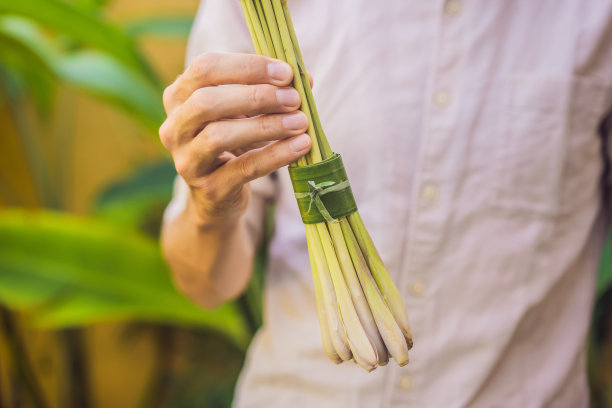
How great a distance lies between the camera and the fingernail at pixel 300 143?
26cm

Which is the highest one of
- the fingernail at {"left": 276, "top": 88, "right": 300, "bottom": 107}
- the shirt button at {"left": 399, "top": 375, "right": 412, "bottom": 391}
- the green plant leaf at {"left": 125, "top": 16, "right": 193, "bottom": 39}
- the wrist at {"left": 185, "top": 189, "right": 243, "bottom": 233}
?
the green plant leaf at {"left": 125, "top": 16, "right": 193, "bottom": 39}

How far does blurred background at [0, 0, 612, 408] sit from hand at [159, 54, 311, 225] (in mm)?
501

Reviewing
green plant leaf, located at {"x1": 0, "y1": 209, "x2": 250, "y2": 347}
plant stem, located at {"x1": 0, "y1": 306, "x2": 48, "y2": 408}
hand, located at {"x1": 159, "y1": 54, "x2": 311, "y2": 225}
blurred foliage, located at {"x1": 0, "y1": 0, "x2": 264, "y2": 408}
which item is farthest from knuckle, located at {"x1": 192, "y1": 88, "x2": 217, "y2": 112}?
plant stem, located at {"x1": 0, "y1": 306, "x2": 48, "y2": 408}

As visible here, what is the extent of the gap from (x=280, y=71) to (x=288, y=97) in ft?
0.04

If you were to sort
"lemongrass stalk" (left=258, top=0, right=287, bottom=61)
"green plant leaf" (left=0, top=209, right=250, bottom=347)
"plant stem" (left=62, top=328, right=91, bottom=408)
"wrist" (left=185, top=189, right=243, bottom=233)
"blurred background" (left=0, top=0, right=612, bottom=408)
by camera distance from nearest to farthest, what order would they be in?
"lemongrass stalk" (left=258, top=0, right=287, bottom=61) → "wrist" (left=185, top=189, right=243, bottom=233) → "blurred background" (left=0, top=0, right=612, bottom=408) → "green plant leaf" (left=0, top=209, right=250, bottom=347) → "plant stem" (left=62, top=328, right=91, bottom=408)

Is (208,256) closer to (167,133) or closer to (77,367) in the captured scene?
(167,133)

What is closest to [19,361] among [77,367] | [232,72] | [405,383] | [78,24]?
[77,367]

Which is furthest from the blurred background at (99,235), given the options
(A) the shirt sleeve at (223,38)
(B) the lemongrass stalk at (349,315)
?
(B) the lemongrass stalk at (349,315)

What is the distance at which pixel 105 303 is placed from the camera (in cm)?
95

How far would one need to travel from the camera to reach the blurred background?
2.61ft

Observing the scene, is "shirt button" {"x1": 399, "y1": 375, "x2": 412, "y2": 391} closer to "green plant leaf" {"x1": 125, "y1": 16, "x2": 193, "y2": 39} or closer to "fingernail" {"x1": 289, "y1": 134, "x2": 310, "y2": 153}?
"fingernail" {"x1": 289, "y1": 134, "x2": 310, "y2": 153}

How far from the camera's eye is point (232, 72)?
27cm

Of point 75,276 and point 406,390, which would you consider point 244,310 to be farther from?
point 406,390

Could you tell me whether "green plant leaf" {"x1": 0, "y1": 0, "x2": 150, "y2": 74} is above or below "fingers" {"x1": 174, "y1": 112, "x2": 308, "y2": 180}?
above
